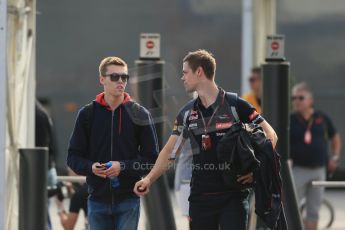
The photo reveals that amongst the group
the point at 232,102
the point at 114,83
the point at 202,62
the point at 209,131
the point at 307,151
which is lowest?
the point at 307,151

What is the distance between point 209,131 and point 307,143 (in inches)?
201

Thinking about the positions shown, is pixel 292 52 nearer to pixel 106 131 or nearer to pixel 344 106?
pixel 344 106

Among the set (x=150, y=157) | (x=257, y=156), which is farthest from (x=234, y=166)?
(x=150, y=157)

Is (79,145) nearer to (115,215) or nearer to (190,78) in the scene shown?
(115,215)

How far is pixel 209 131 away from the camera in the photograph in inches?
240

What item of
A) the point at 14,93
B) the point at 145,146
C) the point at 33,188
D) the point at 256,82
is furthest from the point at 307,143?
the point at 145,146

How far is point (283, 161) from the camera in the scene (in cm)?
882

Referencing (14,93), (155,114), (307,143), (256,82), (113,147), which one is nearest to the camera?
(113,147)

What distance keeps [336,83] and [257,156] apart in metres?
11.3

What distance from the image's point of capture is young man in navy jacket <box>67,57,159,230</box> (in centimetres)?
650

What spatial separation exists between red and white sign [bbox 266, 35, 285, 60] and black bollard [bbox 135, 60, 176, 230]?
36.3 inches

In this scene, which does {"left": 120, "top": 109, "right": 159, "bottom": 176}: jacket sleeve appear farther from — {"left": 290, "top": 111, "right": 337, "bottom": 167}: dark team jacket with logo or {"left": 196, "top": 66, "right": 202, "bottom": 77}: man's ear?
{"left": 290, "top": 111, "right": 337, "bottom": 167}: dark team jacket with logo

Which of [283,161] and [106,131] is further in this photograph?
[283,161]

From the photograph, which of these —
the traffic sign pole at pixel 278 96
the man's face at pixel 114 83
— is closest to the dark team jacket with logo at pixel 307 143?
the traffic sign pole at pixel 278 96
